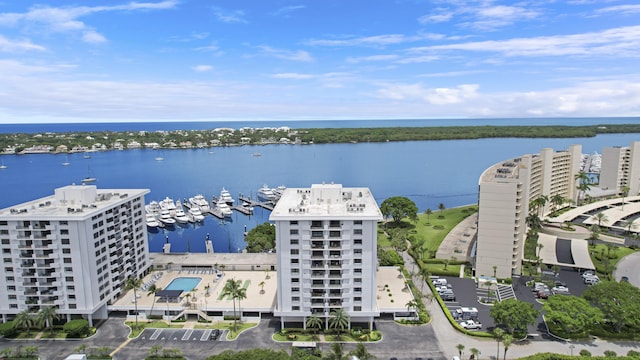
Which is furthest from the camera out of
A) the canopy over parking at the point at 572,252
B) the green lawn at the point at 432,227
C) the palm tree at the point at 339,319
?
the green lawn at the point at 432,227

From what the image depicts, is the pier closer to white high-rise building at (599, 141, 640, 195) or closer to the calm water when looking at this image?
the calm water

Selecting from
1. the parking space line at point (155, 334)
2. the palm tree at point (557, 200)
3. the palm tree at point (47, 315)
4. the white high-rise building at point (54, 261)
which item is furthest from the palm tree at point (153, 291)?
the palm tree at point (557, 200)

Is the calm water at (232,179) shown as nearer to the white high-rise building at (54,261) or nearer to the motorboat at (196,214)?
the motorboat at (196,214)

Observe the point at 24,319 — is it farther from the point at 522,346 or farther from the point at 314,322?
the point at 522,346

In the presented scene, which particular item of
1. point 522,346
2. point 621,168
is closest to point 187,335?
point 522,346

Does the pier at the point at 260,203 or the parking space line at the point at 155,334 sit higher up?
the pier at the point at 260,203

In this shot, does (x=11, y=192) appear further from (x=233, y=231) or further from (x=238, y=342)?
(x=238, y=342)
